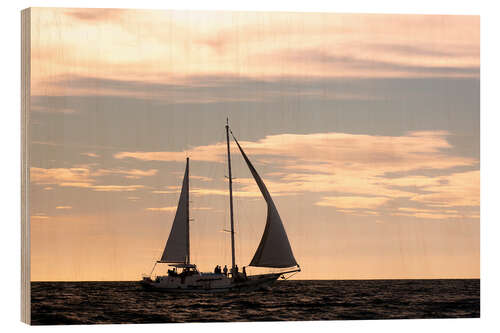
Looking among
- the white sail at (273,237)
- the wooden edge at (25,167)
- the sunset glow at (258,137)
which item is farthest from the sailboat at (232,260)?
the wooden edge at (25,167)

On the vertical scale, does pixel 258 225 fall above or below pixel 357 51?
below

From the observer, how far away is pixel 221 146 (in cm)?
1914

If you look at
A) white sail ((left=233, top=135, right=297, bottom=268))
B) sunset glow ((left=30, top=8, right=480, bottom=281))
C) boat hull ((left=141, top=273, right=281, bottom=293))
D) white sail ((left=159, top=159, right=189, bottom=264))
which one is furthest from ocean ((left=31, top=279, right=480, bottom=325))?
white sail ((left=159, top=159, right=189, bottom=264))

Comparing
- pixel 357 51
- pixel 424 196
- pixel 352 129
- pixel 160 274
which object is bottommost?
pixel 160 274

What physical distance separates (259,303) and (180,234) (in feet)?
6.21

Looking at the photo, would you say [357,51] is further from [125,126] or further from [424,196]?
[125,126]

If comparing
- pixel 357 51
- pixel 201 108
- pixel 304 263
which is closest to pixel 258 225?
pixel 304 263

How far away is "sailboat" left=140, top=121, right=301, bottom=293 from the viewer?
1897 cm

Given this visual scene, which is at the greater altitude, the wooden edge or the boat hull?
the wooden edge

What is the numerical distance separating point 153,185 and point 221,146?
1380 mm

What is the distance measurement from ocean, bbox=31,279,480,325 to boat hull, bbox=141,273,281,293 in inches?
5.6

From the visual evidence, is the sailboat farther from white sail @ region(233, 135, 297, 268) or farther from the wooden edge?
the wooden edge

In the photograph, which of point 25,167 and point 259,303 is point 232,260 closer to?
point 259,303

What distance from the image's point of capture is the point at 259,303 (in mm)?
19391
